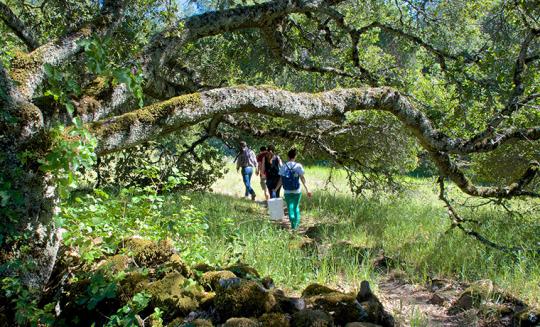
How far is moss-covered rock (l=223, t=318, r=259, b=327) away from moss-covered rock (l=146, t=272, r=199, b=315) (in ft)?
1.55

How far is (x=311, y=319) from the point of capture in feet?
10.3

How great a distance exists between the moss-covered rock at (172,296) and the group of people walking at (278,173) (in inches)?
222

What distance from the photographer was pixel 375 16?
32.2 feet

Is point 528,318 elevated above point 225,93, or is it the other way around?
point 225,93

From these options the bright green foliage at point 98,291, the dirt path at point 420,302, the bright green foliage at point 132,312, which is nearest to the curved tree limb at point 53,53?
the bright green foliage at point 98,291

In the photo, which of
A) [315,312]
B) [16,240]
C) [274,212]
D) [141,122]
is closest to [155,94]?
[274,212]

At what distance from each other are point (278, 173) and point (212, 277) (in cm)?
795

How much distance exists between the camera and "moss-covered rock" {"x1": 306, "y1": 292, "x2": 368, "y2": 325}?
3385 mm

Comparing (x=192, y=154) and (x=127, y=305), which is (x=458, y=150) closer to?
(x=127, y=305)

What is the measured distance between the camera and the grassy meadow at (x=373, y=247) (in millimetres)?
5391

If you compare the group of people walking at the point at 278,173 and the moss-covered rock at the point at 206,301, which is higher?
the group of people walking at the point at 278,173

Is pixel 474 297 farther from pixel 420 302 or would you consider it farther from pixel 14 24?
pixel 14 24

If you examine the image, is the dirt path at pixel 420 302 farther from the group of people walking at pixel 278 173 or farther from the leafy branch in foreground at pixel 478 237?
the group of people walking at pixel 278 173

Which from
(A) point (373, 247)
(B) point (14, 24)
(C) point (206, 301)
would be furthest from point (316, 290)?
(B) point (14, 24)
